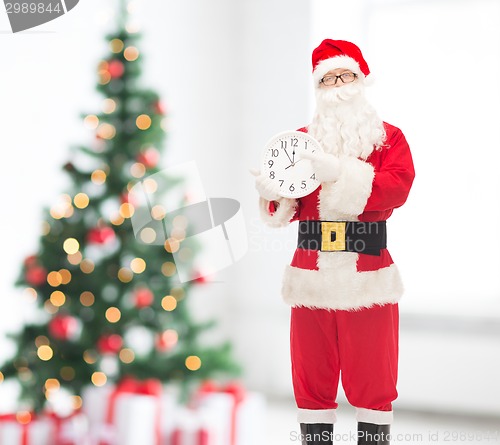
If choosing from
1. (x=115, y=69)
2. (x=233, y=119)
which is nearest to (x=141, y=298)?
(x=115, y=69)

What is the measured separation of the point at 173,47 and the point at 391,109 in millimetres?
1178

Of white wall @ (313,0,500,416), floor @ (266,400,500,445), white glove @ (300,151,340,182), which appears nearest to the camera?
white glove @ (300,151,340,182)

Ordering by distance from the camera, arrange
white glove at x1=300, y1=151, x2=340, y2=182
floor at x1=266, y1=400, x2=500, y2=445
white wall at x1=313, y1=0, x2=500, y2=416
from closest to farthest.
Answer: white glove at x1=300, y1=151, x2=340, y2=182
floor at x1=266, y1=400, x2=500, y2=445
white wall at x1=313, y1=0, x2=500, y2=416

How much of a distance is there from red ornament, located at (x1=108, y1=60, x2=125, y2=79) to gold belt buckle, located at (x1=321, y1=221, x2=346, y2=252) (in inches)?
49.9

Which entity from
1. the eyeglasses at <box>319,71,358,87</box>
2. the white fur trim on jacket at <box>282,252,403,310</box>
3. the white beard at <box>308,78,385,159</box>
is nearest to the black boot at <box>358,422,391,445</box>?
the white fur trim on jacket at <box>282,252,403,310</box>

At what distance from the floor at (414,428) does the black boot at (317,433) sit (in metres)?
0.92

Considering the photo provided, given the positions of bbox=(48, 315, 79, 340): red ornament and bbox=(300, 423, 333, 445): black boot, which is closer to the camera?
bbox=(300, 423, 333, 445): black boot

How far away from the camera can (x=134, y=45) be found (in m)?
2.67

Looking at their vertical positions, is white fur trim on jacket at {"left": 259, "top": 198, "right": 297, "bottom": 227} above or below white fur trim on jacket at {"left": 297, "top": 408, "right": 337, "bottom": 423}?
above

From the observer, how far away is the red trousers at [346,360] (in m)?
1.68

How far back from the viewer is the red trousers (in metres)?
1.68

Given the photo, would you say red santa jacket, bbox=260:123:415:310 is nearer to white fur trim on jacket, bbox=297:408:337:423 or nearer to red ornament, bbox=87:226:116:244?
white fur trim on jacket, bbox=297:408:337:423

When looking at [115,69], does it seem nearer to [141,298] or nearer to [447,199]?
[141,298]

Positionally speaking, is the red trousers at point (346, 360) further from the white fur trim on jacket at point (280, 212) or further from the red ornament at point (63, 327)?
the red ornament at point (63, 327)
